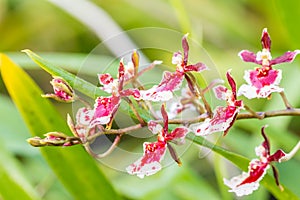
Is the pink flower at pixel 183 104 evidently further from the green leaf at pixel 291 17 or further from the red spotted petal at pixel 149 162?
→ the green leaf at pixel 291 17

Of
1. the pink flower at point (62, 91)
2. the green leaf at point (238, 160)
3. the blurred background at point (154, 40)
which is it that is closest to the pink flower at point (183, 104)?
the green leaf at point (238, 160)

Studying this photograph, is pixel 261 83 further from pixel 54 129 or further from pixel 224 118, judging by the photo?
pixel 54 129

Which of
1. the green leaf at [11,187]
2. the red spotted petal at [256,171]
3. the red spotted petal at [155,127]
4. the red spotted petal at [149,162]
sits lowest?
the green leaf at [11,187]

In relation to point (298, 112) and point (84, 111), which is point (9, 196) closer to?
point (84, 111)

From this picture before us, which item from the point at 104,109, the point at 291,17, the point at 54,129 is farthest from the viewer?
the point at 291,17

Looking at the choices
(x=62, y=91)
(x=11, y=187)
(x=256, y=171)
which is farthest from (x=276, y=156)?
(x=11, y=187)

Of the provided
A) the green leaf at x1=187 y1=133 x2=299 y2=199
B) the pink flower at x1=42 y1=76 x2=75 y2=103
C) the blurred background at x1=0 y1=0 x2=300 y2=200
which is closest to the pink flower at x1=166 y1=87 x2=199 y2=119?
the green leaf at x1=187 y1=133 x2=299 y2=199
